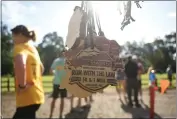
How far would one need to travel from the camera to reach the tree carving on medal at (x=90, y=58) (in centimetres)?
83

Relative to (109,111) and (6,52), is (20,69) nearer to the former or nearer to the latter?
(109,111)

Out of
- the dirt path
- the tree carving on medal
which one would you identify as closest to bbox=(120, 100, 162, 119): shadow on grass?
the dirt path

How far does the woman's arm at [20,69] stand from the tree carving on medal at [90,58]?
161cm

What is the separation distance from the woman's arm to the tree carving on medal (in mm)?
1615

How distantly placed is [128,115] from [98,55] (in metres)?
6.18

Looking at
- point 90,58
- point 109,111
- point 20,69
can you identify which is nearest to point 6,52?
point 109,111

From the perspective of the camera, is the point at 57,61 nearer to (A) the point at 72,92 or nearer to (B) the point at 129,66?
(B) the point at 129,66

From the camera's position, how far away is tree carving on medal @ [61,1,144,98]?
2.72 feet

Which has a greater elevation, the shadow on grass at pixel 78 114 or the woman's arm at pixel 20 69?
the woman's arm at pixel 20 69

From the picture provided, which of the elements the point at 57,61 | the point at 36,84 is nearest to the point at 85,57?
the point at 36,84

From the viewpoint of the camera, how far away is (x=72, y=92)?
85 cm

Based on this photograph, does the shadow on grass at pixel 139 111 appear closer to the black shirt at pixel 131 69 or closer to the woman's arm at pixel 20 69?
the black shirt at pixel 131 69

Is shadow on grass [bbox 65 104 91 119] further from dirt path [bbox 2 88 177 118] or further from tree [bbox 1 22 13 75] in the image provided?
tree [bbox 1 22 13 75]

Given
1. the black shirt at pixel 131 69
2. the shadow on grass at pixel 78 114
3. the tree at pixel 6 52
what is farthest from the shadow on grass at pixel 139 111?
the tree at pixel 6 52
